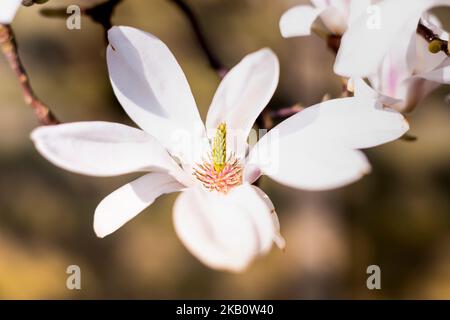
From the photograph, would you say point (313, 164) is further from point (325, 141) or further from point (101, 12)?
point (101, 12)

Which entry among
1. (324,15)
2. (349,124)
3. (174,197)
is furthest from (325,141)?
(174,197)

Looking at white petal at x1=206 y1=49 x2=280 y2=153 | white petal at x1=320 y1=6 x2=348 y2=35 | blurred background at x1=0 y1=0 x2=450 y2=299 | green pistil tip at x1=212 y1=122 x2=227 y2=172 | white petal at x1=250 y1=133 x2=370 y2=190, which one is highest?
blurred background at x1=0 y1=0 x2=450 y2=299

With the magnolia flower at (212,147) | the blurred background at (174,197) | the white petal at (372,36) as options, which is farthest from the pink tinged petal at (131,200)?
the blurred background at (174,197)

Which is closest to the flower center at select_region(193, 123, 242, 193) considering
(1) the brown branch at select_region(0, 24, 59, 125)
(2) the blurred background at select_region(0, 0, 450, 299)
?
(1) the brown branch at select_region(0, 24, 59, 125)

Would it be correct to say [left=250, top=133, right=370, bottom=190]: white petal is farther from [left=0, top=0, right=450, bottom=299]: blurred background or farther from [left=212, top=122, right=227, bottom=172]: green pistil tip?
[left=0, top=0, right=450, bottom=299]: blurred background

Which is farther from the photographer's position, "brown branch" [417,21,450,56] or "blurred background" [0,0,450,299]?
"blurred background" [0,0,450,299]

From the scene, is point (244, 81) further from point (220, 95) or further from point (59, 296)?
point (59, 296)
